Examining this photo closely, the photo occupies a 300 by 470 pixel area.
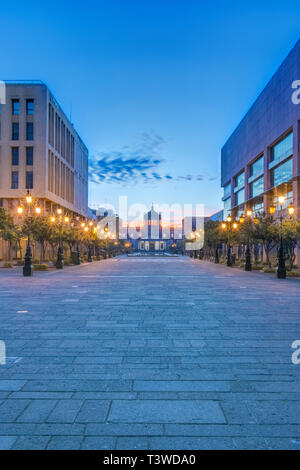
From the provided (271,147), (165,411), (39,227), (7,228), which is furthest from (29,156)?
(165,411)

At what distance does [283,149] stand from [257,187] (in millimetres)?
11893

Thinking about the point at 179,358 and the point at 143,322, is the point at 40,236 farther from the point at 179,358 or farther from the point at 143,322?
the point at 179,358

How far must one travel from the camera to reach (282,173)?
150ft

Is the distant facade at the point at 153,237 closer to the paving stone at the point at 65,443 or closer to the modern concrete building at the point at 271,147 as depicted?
the modern concrete building at the point at 271,147

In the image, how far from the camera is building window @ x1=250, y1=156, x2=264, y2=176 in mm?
53750

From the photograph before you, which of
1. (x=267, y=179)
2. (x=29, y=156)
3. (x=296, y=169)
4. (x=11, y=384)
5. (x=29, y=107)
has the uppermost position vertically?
(x=29, y=107)

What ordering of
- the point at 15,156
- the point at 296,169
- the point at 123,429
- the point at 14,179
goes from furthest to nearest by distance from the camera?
the point at 15,156 < the point at 14,179 < the point at 296,169 < the point at 123,429

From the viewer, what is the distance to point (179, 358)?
18.3ft

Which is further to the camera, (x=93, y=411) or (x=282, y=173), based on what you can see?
(x=282, y=173)

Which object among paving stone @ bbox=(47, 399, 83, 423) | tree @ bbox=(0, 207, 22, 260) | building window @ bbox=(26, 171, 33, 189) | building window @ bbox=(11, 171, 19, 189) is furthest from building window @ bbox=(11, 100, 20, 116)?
paving stone @ bbox=(47, 399, 83, 423)

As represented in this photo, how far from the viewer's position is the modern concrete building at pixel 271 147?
40531 mm

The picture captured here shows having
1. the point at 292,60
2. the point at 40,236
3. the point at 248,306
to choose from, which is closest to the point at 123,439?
the point at 248,306

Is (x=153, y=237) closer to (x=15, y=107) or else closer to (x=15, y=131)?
(x=15, y=131)

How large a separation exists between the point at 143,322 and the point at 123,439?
17.0 ft
